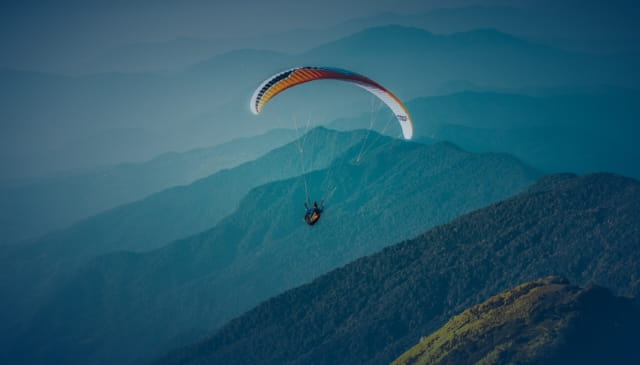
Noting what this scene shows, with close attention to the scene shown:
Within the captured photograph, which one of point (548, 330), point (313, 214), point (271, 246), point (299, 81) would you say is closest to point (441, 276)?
point (548, 330)

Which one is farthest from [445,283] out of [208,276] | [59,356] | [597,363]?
[59,356]

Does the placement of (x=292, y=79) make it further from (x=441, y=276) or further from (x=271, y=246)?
(x=271, y=246)

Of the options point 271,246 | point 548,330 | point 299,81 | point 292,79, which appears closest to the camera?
point 292,79

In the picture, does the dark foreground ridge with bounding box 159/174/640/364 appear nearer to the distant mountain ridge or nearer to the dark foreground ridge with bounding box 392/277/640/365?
the dark foreground ridge with bounding box 392/277/640/365

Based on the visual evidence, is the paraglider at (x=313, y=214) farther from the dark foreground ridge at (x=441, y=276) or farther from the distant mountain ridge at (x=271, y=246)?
the distant mountain ridge at (x=271, y=246)

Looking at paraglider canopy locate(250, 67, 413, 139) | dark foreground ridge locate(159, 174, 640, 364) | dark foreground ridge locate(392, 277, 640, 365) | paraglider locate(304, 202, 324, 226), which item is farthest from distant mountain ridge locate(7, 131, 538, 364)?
paraglider locate(304, 202, 324, 226)
